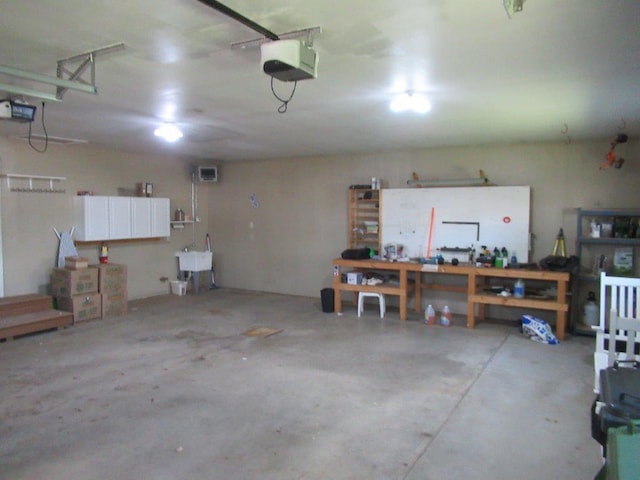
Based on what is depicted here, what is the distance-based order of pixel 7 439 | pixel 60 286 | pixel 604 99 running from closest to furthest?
pixel 7 439
pixel 604 99
pixel 60 286

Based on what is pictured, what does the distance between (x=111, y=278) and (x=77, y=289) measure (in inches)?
18.3

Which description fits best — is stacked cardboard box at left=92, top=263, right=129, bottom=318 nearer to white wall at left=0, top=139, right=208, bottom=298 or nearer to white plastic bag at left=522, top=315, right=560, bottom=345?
white wall at left=0, top=139, right=208, bottom=298

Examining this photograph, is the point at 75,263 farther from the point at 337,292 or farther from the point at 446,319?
the point at 446,319

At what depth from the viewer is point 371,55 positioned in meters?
2.64

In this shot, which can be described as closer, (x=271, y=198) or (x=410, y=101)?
(x=410, y=101)

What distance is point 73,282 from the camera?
18.5 feet

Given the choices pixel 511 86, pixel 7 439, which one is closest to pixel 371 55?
pixel 511 86

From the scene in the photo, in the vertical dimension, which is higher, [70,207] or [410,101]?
[410,101]

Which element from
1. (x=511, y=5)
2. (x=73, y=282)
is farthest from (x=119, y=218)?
(x=511, y=5)

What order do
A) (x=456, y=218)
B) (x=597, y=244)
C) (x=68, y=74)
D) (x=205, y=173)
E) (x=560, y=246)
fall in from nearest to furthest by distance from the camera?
(x=68, y=74)
(x=597, y=244)
(x=560, y=246)
(x=456, y=218)
(x=205, y=173)

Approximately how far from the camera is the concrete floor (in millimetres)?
2570

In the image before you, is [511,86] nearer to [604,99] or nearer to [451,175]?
[604,99]

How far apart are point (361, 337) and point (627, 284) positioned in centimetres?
264

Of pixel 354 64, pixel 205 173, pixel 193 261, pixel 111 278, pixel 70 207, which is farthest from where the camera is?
pixel 205 173
